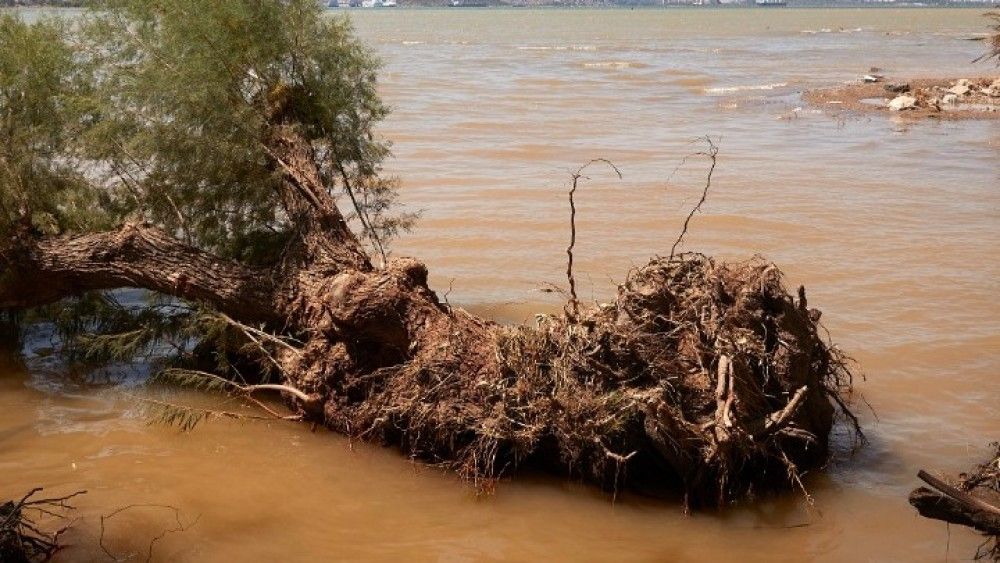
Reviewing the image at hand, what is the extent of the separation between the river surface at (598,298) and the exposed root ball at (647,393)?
20 cm

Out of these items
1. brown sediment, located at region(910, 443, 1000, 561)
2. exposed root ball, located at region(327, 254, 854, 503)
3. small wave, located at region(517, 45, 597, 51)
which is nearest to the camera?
brown sediment, located at region(910, 443, 1000, 561)

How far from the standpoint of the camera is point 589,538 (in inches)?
243

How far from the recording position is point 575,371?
21.8 feet

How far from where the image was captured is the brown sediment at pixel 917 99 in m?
22.7

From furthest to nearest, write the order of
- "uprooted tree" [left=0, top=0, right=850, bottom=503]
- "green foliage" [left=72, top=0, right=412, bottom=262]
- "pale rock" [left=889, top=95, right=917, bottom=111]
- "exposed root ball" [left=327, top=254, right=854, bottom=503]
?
"pale rock" [left=889, top=95, right=917, bottom=111] < "green foliage" [left=72, top=0, right=412, bottom=262] < "uprooted tree" [left=0, top=0, right=850, bottom=503] < "exposed root ball" [left=327, top=254, right=854, bottom=503]

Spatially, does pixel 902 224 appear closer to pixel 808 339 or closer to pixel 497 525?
pixel 808 339

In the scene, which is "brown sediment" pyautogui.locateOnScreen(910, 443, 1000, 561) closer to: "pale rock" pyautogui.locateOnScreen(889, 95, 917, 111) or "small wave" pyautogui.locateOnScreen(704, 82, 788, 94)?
"pale rock" pyautogui.locateOnScreen(889, 95, 917, 111)

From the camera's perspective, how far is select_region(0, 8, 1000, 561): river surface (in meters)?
6.21

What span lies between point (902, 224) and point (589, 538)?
8127mm

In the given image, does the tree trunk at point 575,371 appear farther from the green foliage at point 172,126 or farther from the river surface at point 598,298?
the green foliage at point 172,126

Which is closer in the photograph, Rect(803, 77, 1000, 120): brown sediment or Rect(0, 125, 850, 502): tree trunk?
Rect(0, 125, 850, 502): tree trunk

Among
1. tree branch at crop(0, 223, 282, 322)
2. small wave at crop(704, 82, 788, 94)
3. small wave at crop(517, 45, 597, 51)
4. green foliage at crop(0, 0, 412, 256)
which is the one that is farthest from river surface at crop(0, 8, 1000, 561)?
small wave at crop(517, 45, 597, 51)

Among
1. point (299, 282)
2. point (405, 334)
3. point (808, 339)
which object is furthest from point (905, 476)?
point (299, 282)

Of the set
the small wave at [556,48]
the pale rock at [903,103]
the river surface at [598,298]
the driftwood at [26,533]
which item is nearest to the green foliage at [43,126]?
the river surface at [598,298]
